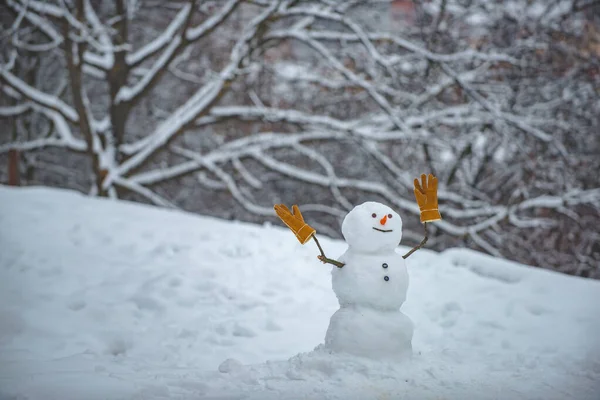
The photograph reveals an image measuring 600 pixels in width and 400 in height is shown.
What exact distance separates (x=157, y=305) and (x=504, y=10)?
312 inches

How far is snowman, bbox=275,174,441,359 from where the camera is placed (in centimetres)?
289

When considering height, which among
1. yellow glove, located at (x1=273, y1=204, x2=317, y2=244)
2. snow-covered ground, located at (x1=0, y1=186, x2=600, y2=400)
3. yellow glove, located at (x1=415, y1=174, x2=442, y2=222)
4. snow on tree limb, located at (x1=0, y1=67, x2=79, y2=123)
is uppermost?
snow on tree limb, located at (x1=0, y1=67, x2=79, y2=123)

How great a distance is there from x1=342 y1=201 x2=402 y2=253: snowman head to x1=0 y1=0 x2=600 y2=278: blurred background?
4767 millimetres

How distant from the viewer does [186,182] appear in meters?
11.1

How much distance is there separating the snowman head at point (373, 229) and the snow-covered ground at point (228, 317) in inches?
24.0

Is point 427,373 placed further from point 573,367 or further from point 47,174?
point 47,174

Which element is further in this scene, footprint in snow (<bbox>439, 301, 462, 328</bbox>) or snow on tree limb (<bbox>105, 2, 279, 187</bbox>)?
snow on tree limb (<bbox>105, 2, 279, 187</bbox>)

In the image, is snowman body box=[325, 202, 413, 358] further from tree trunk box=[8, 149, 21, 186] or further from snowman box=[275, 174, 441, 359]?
tree trunk box=[8, 149, 21, 186]

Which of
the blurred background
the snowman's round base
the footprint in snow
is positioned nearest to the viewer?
the snowman's round base

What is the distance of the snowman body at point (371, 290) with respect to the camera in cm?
289

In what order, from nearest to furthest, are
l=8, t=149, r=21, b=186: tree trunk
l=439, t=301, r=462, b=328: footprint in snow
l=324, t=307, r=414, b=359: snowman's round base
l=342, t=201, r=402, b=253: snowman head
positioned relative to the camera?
l=324, t=307, r=414, b=359: snowman's round base → l=342, t=201, r=402, b=253: snowman head → l=439, t=301, r=462, b=328: footprint in snow → l=8, t=149, r=21, b=186: tree trunk

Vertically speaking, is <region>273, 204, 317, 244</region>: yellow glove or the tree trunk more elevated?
the tree trunk

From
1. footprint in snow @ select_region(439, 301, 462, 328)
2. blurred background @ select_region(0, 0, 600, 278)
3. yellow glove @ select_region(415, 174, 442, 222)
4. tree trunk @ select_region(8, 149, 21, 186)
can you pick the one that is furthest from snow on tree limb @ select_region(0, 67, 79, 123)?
yellow glove @ select_region(415, 174, 442, 222)

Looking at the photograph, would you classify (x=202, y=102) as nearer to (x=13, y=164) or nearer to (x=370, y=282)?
(x=13, y=164)
